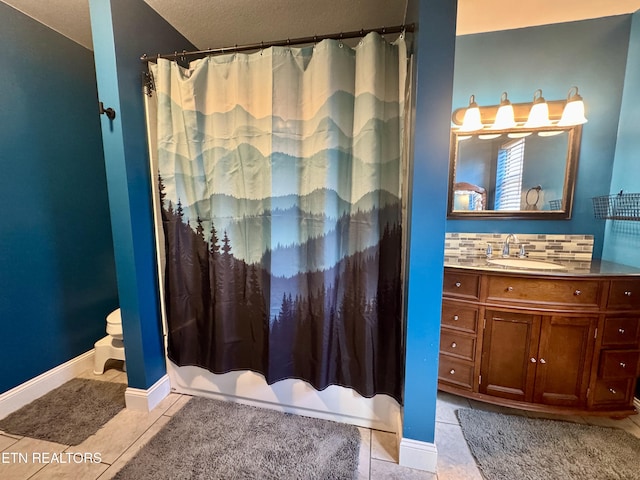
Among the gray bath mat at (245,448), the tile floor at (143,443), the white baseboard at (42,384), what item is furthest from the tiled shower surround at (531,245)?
the white baseboard at (42,384)

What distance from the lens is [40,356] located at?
1.79 m

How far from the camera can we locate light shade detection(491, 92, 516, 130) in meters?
1.82

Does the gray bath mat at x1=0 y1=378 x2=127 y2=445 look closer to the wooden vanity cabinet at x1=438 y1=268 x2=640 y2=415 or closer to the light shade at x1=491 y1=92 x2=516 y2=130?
the wooden vanity cabinet at x1=438 y1=268 x2=640 y2=415

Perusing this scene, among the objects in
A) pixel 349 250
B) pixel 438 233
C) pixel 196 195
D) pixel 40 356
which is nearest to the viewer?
pixel 438 233

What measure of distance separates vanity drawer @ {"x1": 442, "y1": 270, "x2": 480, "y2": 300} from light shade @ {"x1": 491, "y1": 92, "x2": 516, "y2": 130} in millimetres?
1159

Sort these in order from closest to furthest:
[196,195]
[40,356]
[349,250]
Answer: [349,250], [196,195], [40,356]

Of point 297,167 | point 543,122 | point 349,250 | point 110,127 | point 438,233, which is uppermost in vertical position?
point 543,122

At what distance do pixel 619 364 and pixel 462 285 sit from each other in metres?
0.95

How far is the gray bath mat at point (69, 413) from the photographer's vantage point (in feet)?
4.81

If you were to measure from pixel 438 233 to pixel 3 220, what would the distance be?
2.51 meters

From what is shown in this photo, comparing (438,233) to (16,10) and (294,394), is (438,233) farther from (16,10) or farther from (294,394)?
(16,10)

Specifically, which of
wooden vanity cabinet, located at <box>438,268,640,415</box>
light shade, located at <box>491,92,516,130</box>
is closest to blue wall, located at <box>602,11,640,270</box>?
wooden vanity cabinet, located at <box>438,268,640,415</box>

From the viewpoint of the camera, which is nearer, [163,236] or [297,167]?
[297,167]

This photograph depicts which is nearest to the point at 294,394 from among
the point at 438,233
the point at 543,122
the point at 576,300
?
the point at 438,233
